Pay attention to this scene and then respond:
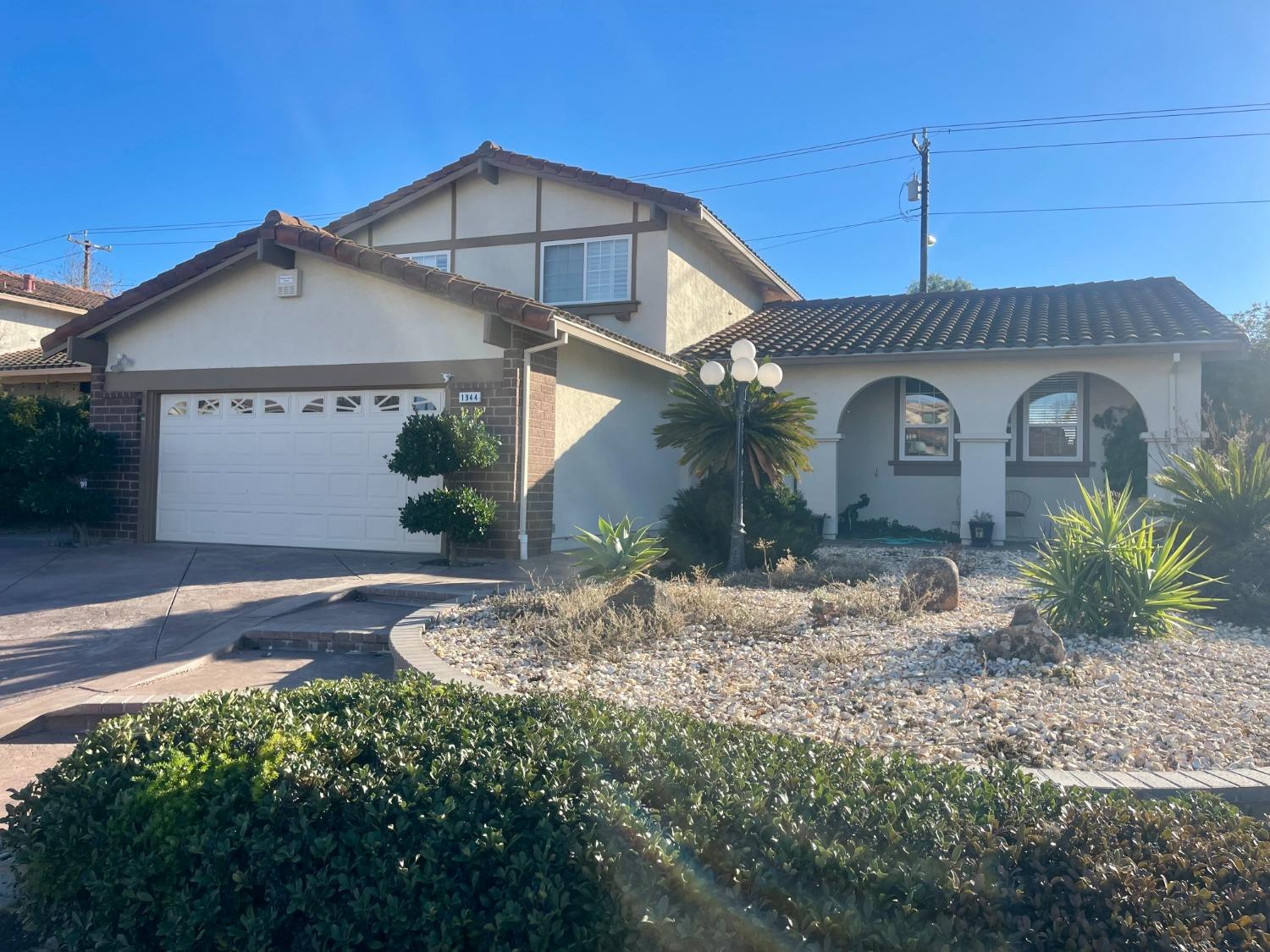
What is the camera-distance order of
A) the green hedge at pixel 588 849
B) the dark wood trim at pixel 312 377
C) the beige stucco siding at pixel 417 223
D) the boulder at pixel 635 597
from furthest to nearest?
1. the beige stucco siding at pixel 417 223
2. the dark wood trim at pixel 312 377
3. the boulder at pixel 635 597
4. the green hedge at pixel 588 849

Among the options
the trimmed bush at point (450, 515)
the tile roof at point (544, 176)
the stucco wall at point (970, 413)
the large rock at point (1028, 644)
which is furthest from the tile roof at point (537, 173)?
the large rock at point (1028, 644)

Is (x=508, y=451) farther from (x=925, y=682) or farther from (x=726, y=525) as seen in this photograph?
(x=925, y=682)

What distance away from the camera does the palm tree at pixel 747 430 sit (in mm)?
11305

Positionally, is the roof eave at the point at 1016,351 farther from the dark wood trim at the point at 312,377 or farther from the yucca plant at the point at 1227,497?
the dark wood trim at the point at 312,377

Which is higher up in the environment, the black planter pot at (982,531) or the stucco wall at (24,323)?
the stucco wall at (24,323)

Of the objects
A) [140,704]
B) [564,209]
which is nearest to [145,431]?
[564,209]

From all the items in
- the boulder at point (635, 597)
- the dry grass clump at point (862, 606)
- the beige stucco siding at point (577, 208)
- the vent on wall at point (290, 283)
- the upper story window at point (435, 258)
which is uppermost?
the beige stucco siding at point (577, 208)

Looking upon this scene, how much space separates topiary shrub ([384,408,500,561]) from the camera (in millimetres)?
11086

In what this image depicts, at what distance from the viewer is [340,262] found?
12391mm

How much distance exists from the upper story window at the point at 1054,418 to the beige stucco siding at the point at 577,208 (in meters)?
7.92

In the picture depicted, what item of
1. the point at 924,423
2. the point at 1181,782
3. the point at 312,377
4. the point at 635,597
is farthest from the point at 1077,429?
the point at 1181,782

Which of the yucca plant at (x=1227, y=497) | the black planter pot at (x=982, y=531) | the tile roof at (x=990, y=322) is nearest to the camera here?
the yucca plant at (x=1227, y=497)

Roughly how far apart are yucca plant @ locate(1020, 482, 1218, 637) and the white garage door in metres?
7.87

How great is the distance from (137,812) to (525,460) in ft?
29.1
